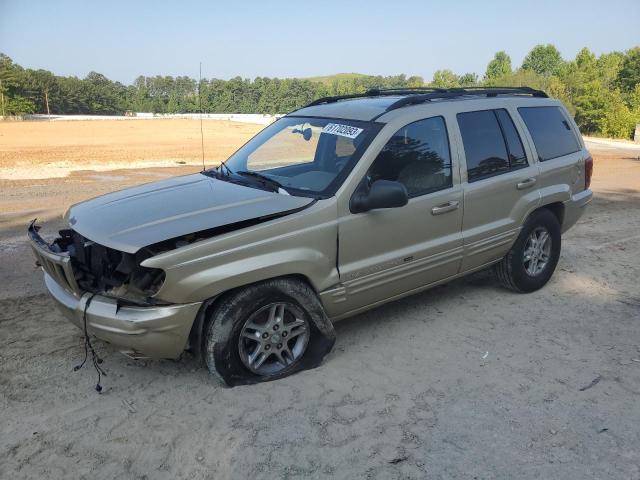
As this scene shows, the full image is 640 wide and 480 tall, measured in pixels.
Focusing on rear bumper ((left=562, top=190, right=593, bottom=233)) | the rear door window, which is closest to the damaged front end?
the rear door window

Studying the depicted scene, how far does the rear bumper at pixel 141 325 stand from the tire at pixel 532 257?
310 cm

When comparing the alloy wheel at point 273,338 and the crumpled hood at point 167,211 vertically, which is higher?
the crumpled hood at point 167,211

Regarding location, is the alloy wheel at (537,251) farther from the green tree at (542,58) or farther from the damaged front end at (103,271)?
the green tree at (542,58)

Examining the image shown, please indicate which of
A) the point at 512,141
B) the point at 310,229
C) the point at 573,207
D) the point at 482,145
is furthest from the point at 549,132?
the point at 310,229

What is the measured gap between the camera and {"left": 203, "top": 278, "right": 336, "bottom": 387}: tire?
3.38m

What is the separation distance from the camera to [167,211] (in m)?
3.54

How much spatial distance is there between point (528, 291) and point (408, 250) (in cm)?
185

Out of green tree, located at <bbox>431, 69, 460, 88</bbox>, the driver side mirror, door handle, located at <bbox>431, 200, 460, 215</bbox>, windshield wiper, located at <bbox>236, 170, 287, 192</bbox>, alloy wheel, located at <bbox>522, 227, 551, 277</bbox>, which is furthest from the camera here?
green tree, located at <bbox>431, 69, 460, 88</bbox>

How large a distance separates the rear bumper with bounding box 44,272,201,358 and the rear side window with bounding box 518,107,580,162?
11.6ft

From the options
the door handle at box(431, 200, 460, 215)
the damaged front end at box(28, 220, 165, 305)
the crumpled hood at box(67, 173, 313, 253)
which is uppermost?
the crumpled hood at box(67, 173, 313, 253)

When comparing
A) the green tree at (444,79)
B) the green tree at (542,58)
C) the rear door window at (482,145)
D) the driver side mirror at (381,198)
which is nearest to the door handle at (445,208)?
the rear door window at (482,145)

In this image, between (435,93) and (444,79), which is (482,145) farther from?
(444,79)

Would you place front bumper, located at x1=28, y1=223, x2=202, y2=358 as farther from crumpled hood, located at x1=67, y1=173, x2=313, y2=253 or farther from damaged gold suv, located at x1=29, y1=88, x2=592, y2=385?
crumpled hood, located at x1=67, y1=173, x2=313, y2=253

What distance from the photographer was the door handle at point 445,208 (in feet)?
13.8
